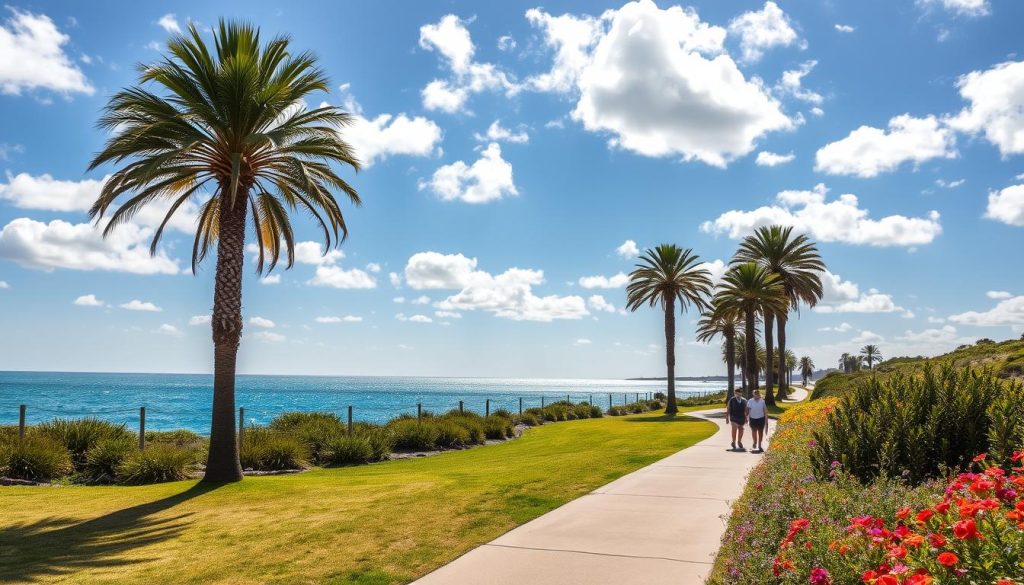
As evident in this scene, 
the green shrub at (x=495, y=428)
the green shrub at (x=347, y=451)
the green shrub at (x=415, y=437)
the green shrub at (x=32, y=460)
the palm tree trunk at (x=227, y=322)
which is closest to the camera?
the palm tree trunk at (x=227, y=322)

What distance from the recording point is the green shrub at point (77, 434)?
55.0 feet

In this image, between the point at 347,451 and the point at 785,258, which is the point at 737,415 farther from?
Answer: the point at 785,258

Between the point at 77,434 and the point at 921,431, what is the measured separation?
18881 mm

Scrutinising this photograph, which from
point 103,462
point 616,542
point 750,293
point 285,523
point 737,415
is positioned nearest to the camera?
point 616,542

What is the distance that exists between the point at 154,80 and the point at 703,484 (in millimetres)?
13799

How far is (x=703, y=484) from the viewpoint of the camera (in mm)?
11852

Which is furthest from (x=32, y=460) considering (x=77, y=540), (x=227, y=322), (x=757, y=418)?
(x=757, y=418)

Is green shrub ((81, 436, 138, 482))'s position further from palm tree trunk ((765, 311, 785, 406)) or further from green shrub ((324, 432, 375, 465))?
palm tree trunk ((765, 311, 785, 406))

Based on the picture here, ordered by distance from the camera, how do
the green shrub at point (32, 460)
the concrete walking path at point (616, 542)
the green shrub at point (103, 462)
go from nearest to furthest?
the concrete walking path at point (616, 542), the green shrub at point (32, 460), the green shrub at point (103, 462)

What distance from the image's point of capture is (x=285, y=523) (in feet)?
31.4

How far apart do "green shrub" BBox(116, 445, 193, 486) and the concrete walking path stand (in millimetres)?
9869

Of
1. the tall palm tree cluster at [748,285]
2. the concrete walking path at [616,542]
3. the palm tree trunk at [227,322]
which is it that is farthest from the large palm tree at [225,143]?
the tall palm tree cluster at [748,285]

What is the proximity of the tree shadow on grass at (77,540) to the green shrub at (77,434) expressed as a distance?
690 centimetres

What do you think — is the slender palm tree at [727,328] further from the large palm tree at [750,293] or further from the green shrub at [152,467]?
the green shrub at [152,467]
